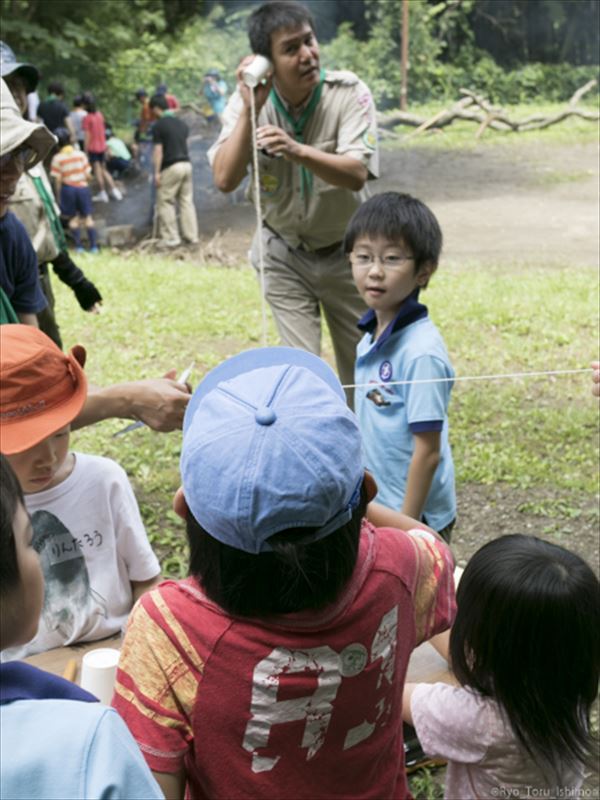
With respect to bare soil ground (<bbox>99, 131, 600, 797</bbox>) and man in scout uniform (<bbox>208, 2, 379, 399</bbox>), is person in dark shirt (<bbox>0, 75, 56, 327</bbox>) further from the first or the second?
bare soil ground (<bbox>99, 131, 600, 797</bbox>)

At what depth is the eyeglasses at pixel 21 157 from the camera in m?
2.75

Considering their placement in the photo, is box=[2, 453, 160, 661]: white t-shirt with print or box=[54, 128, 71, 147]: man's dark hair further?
box=[54, 128, 71, 147]: man's dark hair

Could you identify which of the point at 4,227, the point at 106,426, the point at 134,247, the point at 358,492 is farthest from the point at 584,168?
the point at 358,492

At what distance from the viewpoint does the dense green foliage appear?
19281 millimetres

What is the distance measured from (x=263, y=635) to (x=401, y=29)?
21531mm

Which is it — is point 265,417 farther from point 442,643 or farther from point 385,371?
point 385,371

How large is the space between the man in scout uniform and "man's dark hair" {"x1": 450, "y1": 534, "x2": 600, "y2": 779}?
2330 millimetres

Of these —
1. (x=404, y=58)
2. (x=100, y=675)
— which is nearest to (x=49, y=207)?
(x=100, y=675)

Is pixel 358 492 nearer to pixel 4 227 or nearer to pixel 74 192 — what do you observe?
pixel 4 227

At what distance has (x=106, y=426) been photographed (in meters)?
5.47

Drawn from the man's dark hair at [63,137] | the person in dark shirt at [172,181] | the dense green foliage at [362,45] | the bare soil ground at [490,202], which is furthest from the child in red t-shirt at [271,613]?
the dense green foliage at [362,45]

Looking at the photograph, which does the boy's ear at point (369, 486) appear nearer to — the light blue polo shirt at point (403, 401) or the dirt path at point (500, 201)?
the light blue polo shirt at point (403, 401)

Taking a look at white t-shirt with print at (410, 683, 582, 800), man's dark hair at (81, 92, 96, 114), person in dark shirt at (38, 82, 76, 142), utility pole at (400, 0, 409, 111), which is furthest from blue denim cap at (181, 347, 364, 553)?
utility pole at (400, 0, 409, 111)

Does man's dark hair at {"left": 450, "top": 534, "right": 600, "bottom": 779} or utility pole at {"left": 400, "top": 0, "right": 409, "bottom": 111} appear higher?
man's dark hair at {"left": 450, "top": 534, "right": 600, "bottom": 779}
